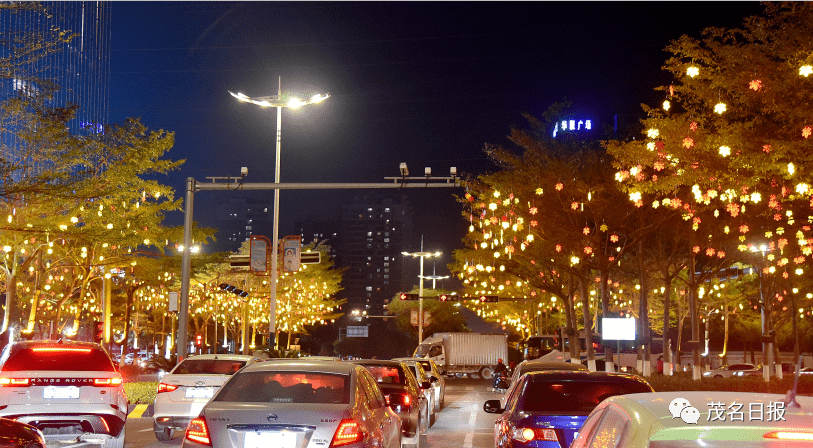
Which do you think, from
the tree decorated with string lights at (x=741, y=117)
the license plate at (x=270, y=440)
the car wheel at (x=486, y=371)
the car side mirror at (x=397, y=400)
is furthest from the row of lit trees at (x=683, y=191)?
the license plate at (x=270, y=440)

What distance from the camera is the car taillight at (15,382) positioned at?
1191 cm

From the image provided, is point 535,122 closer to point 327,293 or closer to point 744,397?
point 744,397

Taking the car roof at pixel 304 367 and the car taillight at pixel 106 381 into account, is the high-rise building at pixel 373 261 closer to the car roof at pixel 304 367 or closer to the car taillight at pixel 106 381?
the car taillight at pixel 106 381

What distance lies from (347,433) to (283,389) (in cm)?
134

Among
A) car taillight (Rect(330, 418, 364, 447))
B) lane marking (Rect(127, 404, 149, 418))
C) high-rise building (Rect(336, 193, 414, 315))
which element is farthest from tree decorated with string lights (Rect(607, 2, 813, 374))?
high-rise building (Rect(336, 193, 414, 315))

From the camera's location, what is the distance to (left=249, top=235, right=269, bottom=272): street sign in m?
30.2

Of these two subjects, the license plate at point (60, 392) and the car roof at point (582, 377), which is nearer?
the car roof at point (582, 377)

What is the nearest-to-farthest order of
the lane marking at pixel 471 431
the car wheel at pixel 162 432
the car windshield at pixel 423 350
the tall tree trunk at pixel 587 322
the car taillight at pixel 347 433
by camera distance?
the car taillight at pixel 347 433
the car wheel at pixel 162 432
the lane marking at pixel 471 431
the tall tree trunk at pixel 587 322
the car windshield at pixel 423 350

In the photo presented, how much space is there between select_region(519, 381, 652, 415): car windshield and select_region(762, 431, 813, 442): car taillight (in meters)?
5.72

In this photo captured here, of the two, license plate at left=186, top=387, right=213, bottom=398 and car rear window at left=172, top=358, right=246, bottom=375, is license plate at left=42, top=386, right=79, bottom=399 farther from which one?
car rear window at left=172, top=358, right=246, bottom=375

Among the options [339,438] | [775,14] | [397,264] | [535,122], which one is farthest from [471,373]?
[397,264]

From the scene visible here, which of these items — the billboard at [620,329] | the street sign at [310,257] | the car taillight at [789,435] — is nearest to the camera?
the car taillight at [789,435]

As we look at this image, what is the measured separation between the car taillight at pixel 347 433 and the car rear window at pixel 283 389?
0.48 m

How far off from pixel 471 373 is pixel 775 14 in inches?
1603
